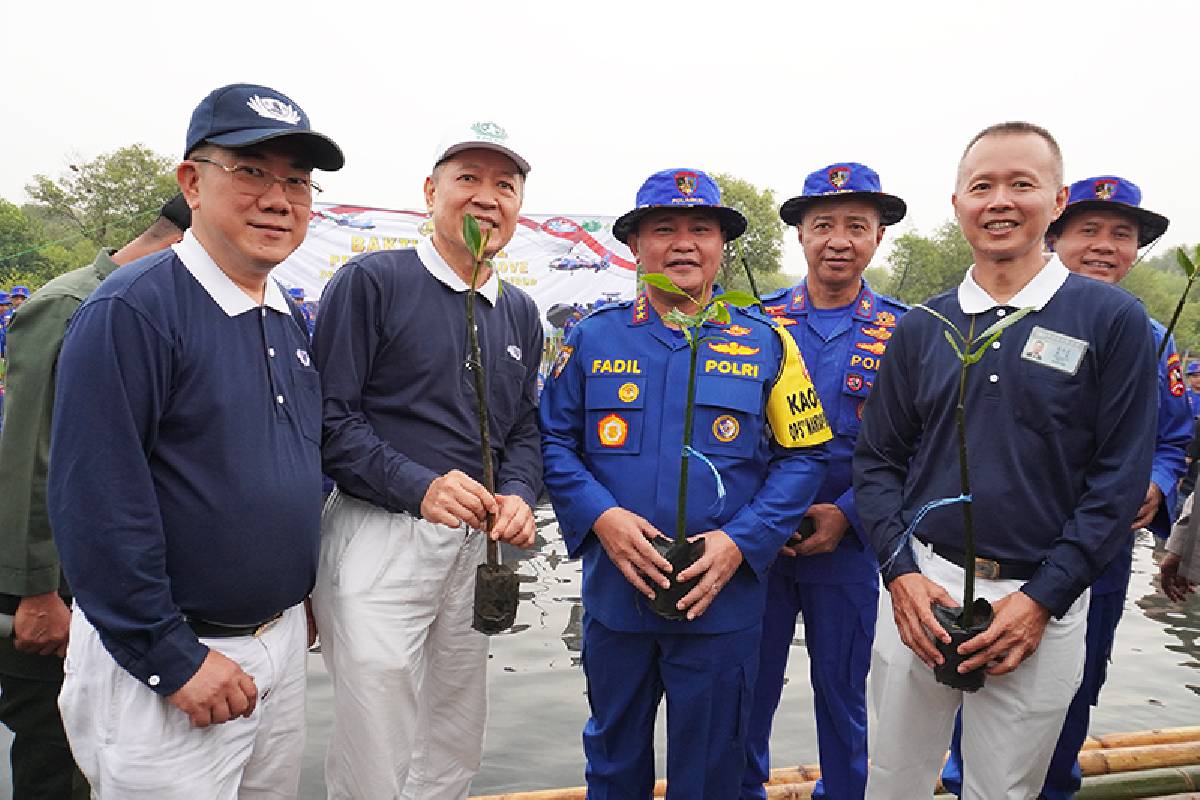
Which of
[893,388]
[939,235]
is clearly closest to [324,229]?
[893,388]

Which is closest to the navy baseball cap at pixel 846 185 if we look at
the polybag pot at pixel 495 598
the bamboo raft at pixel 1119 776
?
the polybag pot at pixel 495 598

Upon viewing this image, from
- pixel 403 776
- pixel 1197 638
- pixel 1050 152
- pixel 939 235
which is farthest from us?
pixel 939 235

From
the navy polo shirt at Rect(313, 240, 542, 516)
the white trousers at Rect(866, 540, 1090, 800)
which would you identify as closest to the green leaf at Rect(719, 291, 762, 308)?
the navy polo shirt at Rect(313, 240, 542, 516)

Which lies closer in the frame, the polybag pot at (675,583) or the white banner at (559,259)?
the polybag pot at (675,583)

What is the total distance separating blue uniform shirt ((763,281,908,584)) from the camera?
110 inches

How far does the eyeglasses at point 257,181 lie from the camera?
174cm

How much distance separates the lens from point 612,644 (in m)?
2.34

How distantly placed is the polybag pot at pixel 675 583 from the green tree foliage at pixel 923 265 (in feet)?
137

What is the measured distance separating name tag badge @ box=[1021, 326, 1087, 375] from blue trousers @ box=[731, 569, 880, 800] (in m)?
1.15

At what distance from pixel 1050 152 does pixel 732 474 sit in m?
1.26

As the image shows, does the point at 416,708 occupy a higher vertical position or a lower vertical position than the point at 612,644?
lower

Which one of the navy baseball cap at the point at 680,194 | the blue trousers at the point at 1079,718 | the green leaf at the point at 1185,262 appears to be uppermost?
the navy baseball cap at the point at 680,194

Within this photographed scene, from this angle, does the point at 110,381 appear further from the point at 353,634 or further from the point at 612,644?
the point at 612,644

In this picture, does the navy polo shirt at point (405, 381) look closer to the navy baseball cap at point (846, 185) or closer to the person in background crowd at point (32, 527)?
the person in background crowd at point (32, 527)
